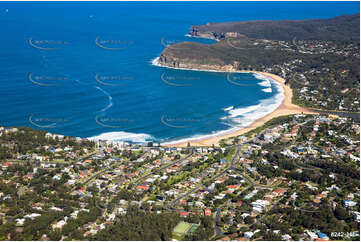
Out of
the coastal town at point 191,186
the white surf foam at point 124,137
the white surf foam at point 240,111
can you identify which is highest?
the coastal town at point 191,186

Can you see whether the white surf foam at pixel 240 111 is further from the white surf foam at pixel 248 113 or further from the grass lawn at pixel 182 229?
the grass lawn at pixel 182 229

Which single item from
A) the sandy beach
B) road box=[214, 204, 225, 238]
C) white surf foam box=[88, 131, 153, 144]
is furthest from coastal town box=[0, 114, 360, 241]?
white surf foam box=[88, 131, 153, 144]

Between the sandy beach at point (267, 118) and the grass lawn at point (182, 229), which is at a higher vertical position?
the grass lawn at point (182, 229)

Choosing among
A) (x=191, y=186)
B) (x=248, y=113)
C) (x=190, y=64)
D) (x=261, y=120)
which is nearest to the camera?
(x=191, y=186)

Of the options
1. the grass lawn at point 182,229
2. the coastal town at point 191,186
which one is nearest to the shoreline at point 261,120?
the coastal town at point 191,186

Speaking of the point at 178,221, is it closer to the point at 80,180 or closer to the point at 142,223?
the point at 142,223

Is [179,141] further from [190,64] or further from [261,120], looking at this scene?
[190,64]

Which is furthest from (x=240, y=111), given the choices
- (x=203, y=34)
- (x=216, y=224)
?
(x=203, y=34)

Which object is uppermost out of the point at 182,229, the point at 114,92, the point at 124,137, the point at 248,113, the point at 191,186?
the point at 182,229

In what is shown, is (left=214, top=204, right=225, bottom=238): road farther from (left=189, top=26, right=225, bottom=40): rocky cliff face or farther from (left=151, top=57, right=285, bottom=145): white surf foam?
(left=189, top=26, right=225, bottom=40): rocky cliff face

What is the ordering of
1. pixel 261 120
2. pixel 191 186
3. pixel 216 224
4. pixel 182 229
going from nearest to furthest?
1. pixel 182 229
2. pixel 216 224
3. pixel 191 186
4. pixel 261 120
